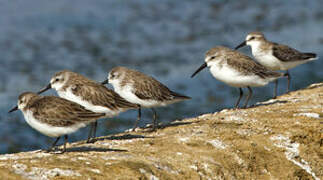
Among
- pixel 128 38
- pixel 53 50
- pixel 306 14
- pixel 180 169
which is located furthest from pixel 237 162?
pixel 306 14

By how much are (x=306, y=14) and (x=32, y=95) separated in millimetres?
24071

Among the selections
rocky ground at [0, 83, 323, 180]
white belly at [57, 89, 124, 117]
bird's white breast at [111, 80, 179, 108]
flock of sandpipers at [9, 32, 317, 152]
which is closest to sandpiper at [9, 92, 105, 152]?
flock of sandpipers at [9, 32, 317, 152]

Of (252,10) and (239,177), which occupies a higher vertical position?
(252,10)

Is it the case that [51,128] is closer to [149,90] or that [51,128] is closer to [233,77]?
[149,90]

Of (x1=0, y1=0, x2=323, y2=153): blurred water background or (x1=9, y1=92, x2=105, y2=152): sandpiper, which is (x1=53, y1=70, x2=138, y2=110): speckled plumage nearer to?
(x1=9, y1=92, x2=105, y2=152): sandpiper

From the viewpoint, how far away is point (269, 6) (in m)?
34.0

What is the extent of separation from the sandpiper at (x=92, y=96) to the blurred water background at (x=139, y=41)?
6.37m

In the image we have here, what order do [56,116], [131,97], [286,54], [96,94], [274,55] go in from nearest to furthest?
1. [56,116]
2. [96,94]
3. [131,97]
4. [274,55]
5. [286,54]

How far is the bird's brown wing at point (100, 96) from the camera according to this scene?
11.5 metres

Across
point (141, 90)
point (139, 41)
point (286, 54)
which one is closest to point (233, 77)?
point (141, 90)

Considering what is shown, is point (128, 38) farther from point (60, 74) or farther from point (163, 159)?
point (163, 159)

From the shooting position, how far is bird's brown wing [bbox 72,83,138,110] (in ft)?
37.6

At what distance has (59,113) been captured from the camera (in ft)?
32.4

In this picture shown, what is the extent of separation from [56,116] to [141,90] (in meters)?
2.82
